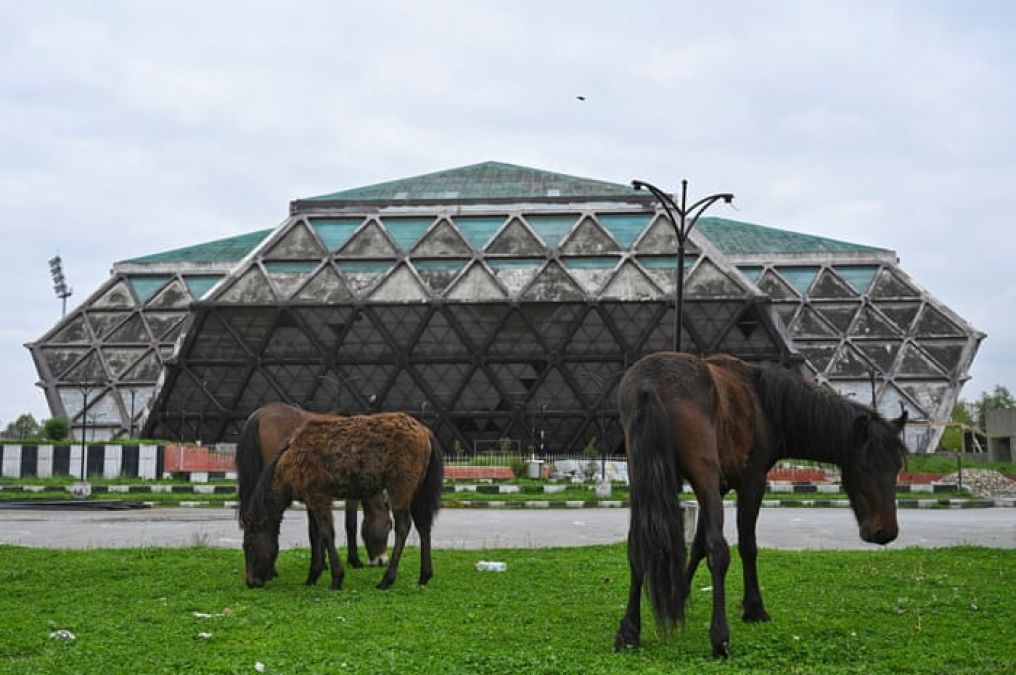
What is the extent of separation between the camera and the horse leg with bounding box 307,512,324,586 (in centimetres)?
1115

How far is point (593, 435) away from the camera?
5984 centimetres

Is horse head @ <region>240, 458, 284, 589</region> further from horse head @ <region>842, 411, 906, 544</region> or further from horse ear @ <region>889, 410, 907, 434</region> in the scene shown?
horse ear @ <region>889, 410, 907, 434</region>

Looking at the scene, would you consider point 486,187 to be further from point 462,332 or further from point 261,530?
point 261,530

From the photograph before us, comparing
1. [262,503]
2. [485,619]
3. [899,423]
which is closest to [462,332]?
[262,503]

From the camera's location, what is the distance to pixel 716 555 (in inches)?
287

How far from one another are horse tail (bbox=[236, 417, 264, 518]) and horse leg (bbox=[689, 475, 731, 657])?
21.1 ft

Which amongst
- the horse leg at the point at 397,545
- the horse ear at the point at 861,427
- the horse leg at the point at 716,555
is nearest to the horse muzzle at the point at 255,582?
the horse leg at the point at 397,545

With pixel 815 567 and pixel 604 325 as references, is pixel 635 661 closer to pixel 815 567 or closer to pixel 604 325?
pixel 815 567

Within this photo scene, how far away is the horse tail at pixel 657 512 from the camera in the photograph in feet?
23.2

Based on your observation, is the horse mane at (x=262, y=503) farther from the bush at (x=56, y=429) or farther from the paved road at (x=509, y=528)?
the bush at (x=56, y=429)

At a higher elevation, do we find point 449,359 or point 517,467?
point 449,359

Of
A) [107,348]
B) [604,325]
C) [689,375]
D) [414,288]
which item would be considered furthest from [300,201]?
[689,375]

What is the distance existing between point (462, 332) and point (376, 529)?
48109mm

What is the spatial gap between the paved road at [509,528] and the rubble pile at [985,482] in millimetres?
11307
